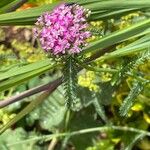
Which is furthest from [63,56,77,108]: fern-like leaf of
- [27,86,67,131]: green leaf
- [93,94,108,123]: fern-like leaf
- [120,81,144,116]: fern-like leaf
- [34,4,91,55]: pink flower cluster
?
[27,86,67,131]: green leaf

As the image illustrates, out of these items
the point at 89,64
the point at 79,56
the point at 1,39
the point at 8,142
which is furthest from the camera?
the point at 1,39

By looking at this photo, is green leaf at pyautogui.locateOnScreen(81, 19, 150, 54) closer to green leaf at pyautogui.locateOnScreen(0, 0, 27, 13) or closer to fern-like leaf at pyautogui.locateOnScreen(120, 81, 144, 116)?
fern-like leaf at pyautogui.locateOnScreen(120, 81, 144, 116)

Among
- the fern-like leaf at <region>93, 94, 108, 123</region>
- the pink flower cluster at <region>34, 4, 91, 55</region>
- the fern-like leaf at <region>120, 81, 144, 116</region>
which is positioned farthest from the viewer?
the fern-like leaf at <region>93, 94, 108, 123</region>

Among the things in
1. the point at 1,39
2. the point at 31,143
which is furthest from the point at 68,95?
the point at 1,39

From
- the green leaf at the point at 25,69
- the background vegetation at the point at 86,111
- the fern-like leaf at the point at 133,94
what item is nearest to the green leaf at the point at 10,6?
the background vegetation at the point at 86,111

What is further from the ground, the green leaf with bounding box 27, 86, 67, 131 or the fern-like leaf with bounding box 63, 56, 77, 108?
the fern-like leaf with bounding box 63, 56, 77, 108

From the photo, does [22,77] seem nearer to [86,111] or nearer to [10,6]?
[10,6]

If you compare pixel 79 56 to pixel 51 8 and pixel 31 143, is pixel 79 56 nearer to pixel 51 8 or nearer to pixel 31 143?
pixel 51 8

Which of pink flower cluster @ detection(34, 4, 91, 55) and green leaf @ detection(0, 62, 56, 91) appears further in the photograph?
green leaf @ detection(0, 62, 56, 91)

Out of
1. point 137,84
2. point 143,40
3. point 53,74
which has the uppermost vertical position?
point 143,40
